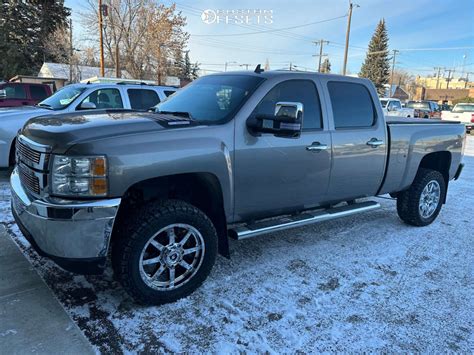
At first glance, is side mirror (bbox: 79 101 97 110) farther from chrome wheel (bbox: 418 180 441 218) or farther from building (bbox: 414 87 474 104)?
building (bbox: 414 87 474 104)

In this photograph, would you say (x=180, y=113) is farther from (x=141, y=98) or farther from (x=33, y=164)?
(x=141, y=98)

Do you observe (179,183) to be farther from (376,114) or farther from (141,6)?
(141,6)

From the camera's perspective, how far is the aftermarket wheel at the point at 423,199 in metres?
5.19

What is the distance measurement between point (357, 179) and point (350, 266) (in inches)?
39.0

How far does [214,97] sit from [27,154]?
171cm

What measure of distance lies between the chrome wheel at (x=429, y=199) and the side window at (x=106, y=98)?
5.69 metres

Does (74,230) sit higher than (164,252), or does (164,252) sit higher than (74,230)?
(74,230)

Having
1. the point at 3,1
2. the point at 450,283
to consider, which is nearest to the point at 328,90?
the point at 450,283

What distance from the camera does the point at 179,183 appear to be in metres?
3.27

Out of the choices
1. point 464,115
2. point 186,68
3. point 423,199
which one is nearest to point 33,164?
point 423,199

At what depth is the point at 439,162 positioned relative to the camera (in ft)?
18.4

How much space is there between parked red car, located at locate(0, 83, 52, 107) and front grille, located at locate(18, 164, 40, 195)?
414 inches

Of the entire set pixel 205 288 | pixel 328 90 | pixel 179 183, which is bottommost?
pixel 205 288

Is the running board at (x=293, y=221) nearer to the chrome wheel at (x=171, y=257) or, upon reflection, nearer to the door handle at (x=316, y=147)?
the chrome wheel at (x=171, y=257)
